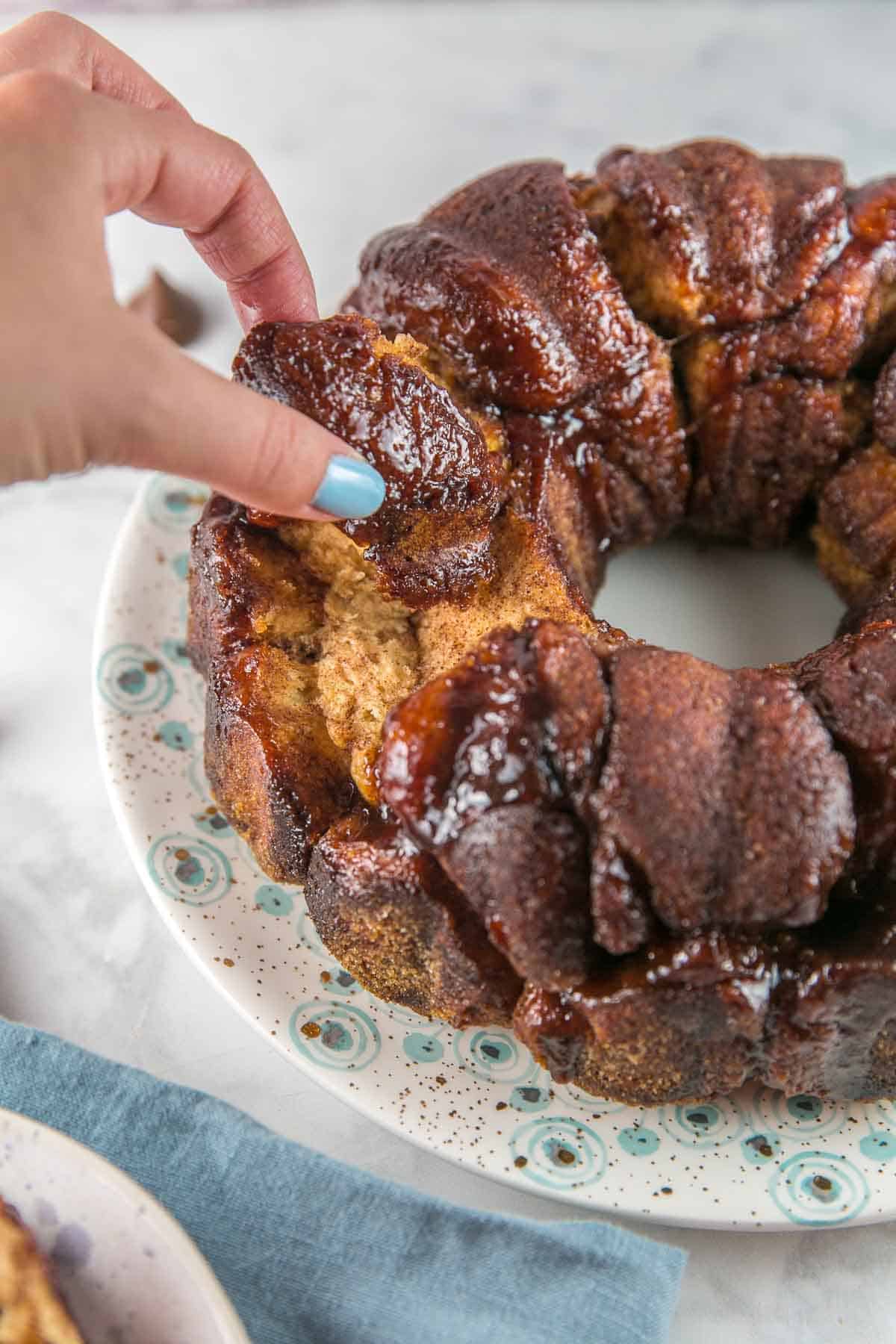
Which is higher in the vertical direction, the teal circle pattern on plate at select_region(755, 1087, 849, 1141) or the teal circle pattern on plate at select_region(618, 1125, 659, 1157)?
the teal circle pattern on plate at select_region(618, 1125, 659, 1157)

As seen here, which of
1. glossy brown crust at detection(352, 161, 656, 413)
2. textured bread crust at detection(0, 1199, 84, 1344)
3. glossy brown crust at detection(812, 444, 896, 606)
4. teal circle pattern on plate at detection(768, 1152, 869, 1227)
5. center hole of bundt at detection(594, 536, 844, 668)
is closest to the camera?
textured bread crust at detection(0, 1199, 84, 1344)

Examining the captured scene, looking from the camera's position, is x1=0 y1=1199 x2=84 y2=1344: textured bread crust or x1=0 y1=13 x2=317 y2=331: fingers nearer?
x1=0 y1=1199 x2=84 y2=1344: textured bread crust

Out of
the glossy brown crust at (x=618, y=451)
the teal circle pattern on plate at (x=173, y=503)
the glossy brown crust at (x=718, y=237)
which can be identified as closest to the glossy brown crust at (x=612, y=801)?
the glossy brown crust at (x=618, y=451)

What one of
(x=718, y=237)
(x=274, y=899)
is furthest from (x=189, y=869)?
(x=718, y=237)

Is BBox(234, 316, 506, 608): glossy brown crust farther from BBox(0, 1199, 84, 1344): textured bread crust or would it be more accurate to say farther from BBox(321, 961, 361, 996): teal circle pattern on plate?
BBox(0, 1199, 84, 1344): textured bread crust

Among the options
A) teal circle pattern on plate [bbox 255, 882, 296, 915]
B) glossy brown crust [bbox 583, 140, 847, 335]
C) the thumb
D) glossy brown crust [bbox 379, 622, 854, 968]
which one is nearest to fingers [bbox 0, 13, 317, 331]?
the thumb

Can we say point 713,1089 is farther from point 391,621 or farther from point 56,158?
point 56,158
